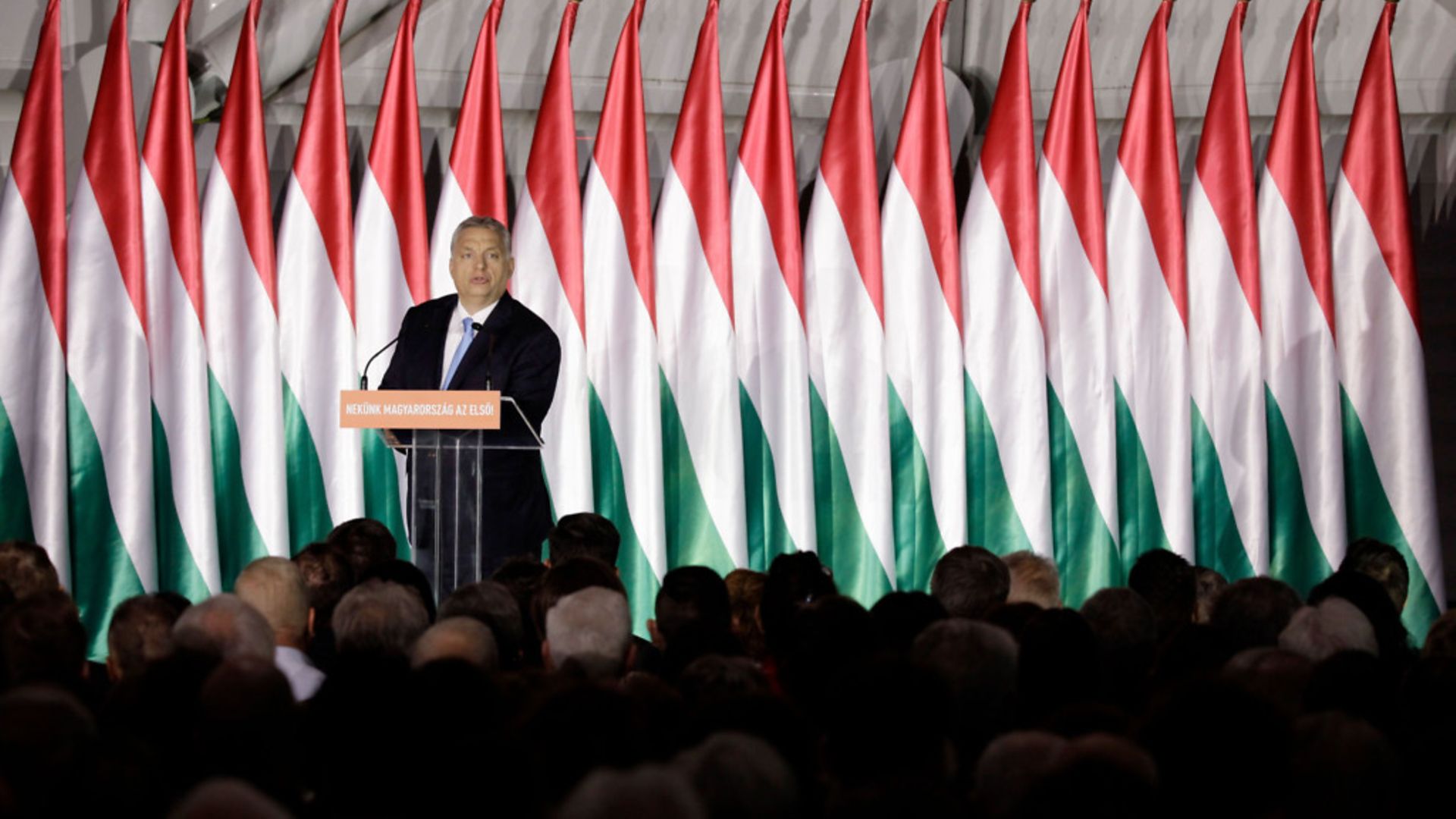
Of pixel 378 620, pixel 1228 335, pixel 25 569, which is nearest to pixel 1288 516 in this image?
pixel 1228 335

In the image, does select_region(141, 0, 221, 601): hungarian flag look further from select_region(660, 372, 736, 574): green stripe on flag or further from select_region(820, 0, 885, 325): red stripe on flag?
select_region(820, 0, 885, 325): red stripe on flag

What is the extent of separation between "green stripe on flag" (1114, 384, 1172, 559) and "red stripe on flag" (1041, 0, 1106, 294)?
2.02ft

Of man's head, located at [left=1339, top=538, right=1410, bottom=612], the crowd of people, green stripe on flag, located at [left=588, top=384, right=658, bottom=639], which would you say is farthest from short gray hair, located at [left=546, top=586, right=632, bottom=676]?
green stripe on flag, located at [left=588, top=384, right=658, bottom=639]

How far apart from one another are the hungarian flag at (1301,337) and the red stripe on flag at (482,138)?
320 cm


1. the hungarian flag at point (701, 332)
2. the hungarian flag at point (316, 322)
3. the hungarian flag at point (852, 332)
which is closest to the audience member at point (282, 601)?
the hungarian flag at point (316, 322)

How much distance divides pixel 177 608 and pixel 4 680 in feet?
1.80

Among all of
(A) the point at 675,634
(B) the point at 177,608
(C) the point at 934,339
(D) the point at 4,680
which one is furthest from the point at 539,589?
(C) the point at 934,339

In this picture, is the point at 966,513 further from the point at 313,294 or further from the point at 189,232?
the point at 189,232

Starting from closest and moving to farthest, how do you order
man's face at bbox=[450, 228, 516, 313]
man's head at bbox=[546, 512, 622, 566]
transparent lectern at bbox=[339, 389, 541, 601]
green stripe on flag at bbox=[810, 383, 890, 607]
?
transparent lectern at bbox=[339, 389, 541, 601], man's head at bbox=[546, 512, 622, 566], man's face at bbox=[450, 228, 516, 313], green stripe on flag at bbox=[810, 383, 890, 607]

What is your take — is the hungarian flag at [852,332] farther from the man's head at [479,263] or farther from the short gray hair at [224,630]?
the short gray hair at [224,630]

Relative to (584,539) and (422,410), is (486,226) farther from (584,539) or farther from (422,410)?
(584,539)

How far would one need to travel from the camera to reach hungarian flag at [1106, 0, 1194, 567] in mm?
7078

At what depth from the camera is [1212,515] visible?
23.6 ft

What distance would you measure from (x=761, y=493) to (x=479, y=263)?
217 cm
